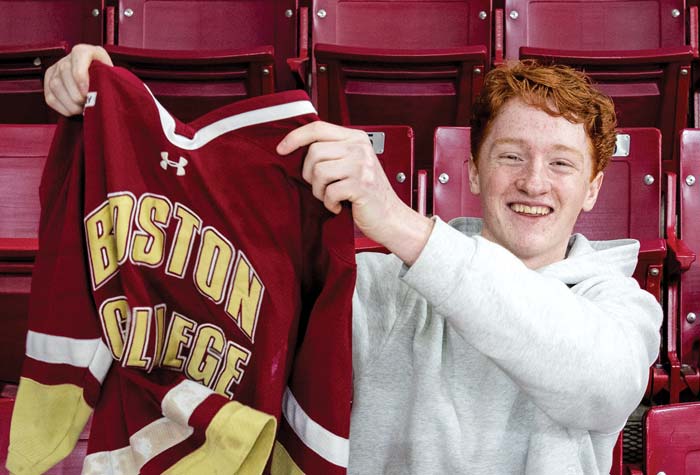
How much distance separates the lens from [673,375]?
1.40m

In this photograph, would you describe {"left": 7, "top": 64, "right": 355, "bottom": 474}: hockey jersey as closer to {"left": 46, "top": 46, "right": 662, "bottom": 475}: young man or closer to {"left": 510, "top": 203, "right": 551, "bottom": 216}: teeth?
{"left": 46, "top": 46, "right": 662, "bottom": 475}: young man

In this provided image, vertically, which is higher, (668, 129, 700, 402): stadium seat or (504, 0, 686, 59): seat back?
(504, 0, 686, 59): seat back

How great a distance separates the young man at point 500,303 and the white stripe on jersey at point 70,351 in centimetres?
19

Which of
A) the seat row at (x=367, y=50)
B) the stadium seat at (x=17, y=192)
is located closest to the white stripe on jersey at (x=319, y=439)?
the stadium seat at (x=17, y=192)

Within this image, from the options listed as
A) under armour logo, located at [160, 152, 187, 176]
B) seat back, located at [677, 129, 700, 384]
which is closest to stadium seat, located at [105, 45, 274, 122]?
seat back, located at [677, 129, 700, 384]

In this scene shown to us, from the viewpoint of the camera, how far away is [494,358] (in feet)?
2.28

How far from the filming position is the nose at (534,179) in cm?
89

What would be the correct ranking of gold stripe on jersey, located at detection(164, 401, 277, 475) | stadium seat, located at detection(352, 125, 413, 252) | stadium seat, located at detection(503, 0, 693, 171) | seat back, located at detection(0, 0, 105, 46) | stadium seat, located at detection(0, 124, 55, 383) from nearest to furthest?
1. gold stripe on jersey, located at detection(164, 401, 277, 475)
2. stadium seat, located at detection(0, 124, 55, 383)
3. stadium seat, located at detection(352, 125, 413, 252)
4. stadium seat, located at detection(503, 0, 693, 171)
5. seat back, located at detection(0, 0, 105, 46)

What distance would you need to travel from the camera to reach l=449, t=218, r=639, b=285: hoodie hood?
873 millimetres

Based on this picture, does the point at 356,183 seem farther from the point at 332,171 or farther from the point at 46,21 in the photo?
the point at 46,21

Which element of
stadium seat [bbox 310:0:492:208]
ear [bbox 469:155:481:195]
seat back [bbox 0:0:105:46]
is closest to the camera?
ear [bbox 469:155:481:195]

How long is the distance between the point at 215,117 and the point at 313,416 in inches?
10.1

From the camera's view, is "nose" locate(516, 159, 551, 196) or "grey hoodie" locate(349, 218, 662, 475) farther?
"nose" locate(516, 159, 551, 196)

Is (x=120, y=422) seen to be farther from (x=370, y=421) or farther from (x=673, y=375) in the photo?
(x=673, y=375)
